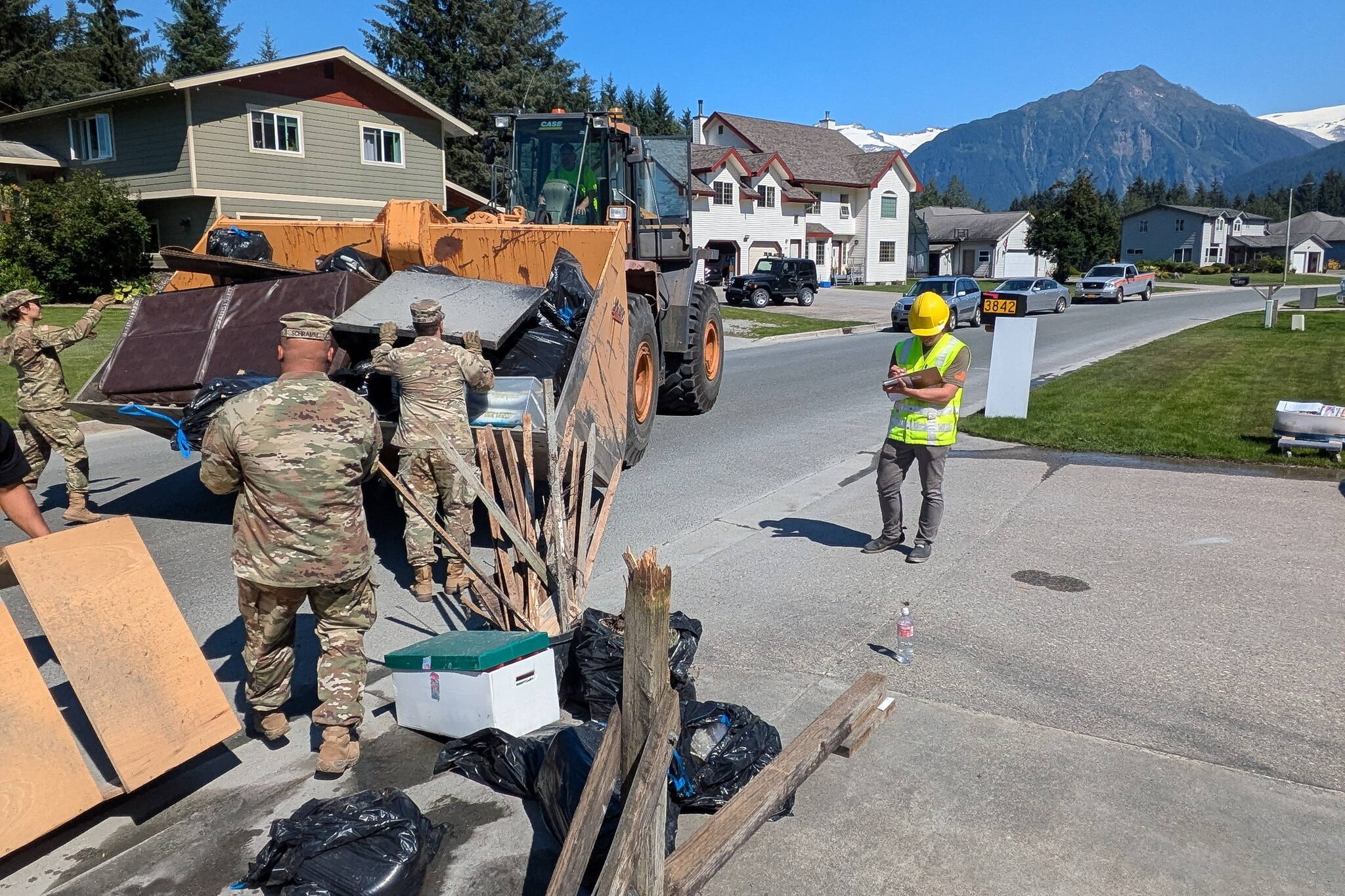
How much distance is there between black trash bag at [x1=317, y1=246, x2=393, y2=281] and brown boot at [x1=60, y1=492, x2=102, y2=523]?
2.39 meters

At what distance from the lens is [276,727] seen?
4.22 m

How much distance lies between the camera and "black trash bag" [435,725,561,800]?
3.83m

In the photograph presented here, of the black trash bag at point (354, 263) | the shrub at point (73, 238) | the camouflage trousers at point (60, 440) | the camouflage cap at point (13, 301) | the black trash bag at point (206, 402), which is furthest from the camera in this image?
the shrub at point (73, 238)

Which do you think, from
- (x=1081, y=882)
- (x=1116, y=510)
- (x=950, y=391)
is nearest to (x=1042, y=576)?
(x=950, y=391)

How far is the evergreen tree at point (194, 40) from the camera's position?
45438mm

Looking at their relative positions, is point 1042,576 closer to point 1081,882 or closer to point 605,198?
point 1081,882

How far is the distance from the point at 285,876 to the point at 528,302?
4.41m

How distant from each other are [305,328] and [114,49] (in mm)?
46748

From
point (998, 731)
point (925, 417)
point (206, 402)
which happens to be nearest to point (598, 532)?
point (925, 417)

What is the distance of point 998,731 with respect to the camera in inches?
171

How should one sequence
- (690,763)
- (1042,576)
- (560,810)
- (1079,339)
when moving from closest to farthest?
(560,810) → (690,763) → (1042,576) → (1079,339)

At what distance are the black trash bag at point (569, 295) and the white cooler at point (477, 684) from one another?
3.49 meters

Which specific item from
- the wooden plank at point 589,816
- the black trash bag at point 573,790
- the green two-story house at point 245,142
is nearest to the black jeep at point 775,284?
the green two-story house at point 245,142

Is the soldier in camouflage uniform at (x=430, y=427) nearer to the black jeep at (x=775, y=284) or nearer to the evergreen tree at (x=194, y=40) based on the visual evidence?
the black jeep at (x=775, y=284)
